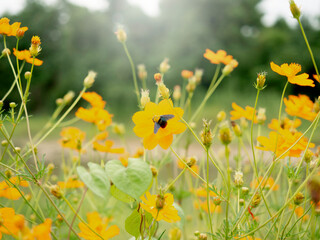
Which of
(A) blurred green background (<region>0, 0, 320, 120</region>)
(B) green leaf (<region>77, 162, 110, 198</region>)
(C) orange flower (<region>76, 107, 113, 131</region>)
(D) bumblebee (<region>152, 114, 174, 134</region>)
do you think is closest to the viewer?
(B) green leaf (<region>77, 162, 110, 198</region>)

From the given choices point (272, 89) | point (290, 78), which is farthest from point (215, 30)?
point (290, 78)

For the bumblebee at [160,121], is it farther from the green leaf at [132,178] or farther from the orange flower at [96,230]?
the orange flower at [96,230]

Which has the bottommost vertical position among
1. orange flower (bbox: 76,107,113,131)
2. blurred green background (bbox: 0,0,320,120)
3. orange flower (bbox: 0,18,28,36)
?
blurred green background (bbox: 0,0,320,120)

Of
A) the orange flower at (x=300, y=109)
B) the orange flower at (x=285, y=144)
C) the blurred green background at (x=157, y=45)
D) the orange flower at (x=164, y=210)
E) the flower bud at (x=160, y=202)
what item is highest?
the orange flower at (x=300, y=109)

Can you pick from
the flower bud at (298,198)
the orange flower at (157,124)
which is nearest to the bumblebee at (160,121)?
the orange flower at (157,124)

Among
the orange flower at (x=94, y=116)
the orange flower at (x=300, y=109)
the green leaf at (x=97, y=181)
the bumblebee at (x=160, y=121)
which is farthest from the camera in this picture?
the orange flower at (x=94, y=116)

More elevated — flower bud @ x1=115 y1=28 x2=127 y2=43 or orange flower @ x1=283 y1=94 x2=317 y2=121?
flower bud @ x1=115 y1=28 x2=127 y2=43

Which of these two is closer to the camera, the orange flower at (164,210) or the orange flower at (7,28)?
the orange flower at (164,210)

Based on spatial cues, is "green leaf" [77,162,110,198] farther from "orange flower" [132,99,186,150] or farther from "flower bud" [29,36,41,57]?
"flower bud" [29,36,41,57]

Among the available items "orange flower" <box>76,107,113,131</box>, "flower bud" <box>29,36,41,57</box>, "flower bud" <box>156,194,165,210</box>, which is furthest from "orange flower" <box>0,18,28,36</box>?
"flower bud" <box>156,194,165,210</box>
